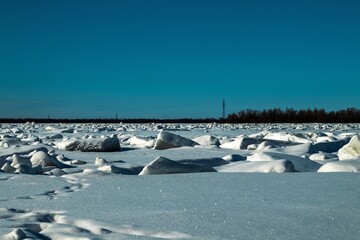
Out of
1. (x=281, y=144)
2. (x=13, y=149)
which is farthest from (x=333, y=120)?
(x=13, y=149)

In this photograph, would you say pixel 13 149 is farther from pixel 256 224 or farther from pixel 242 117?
pixel 242 117

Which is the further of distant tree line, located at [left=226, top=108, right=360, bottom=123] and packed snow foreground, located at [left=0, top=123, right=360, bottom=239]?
distant tree line, located at [left=226, top=108, right=360, bottom=123]

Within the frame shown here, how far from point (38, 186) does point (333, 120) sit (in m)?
20.3

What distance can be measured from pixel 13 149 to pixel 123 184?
8.01 feet

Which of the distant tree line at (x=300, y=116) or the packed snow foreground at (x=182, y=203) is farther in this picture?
the distant tree line at (x=300, y=116)

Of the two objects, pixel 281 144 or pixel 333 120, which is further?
pixel 333 120

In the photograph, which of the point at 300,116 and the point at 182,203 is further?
the point at 300,116

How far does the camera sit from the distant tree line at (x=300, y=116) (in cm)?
2044

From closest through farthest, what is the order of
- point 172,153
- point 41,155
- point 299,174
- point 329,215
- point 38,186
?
point 329,215, point 38,186, point 299,174, point 41,155, point 172,153

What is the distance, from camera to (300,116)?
2078 cm

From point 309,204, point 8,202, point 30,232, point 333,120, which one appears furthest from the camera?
point 333,120

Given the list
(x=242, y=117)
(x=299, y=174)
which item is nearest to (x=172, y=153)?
(x=299, y=174)

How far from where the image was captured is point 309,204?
1.43 meters

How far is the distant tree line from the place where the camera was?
2044cm
